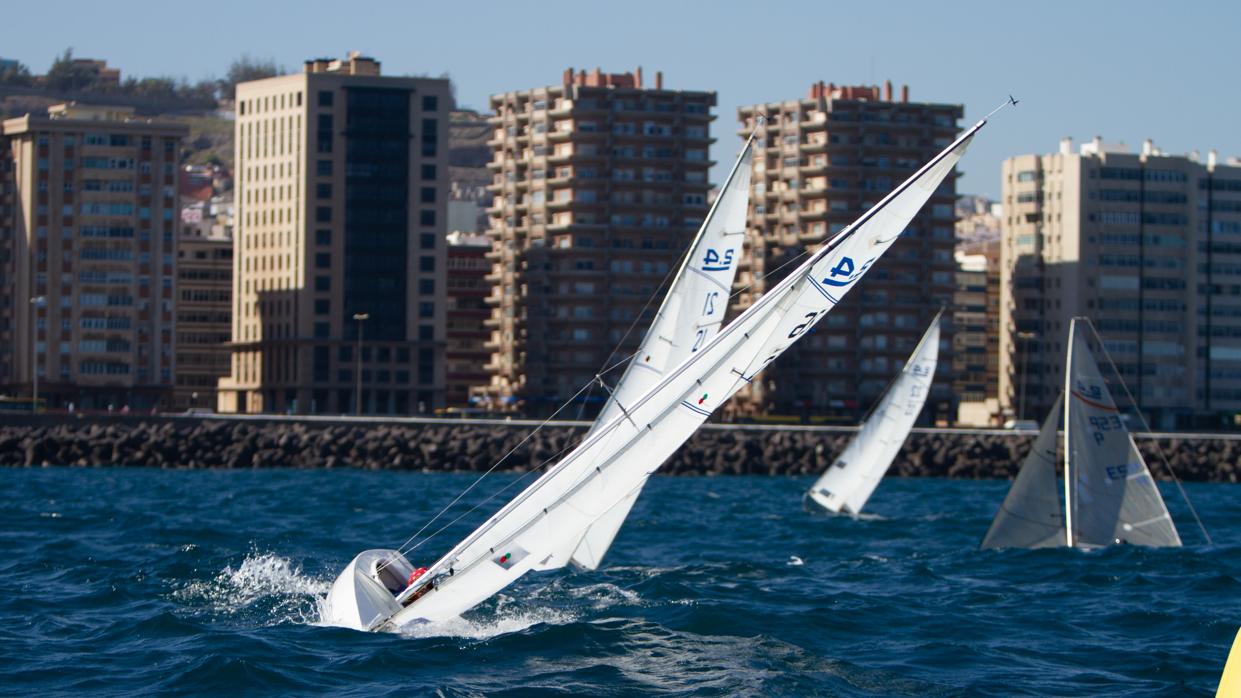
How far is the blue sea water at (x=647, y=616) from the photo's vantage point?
20797 millimetres

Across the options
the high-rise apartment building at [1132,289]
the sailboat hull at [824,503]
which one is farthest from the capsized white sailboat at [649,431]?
the high-rise apartment building at [1132,289]

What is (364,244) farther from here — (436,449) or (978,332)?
(978,332)

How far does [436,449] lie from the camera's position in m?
75.0

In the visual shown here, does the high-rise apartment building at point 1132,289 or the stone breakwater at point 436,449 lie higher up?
the high-rise apartment building at point 1132,289

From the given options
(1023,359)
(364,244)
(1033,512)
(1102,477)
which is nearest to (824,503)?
(1033,512)

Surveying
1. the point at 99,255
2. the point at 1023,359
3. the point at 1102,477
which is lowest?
the point at 1102,477

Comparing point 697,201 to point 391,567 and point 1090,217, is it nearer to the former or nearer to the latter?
point 1090,217

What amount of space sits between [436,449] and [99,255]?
202ft

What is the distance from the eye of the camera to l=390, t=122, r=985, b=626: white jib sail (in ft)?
70.9

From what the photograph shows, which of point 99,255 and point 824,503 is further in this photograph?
point 99,255

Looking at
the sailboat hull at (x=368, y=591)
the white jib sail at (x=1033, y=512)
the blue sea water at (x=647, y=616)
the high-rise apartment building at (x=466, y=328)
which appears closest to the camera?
the blue sea water at (x=647, y=616)

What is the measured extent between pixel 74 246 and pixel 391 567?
364ft

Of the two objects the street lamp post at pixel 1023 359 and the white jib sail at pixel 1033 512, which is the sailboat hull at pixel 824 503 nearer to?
the white jib sail at pixel 1033 512

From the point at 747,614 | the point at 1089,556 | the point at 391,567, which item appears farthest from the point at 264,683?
the point at 1089,556
